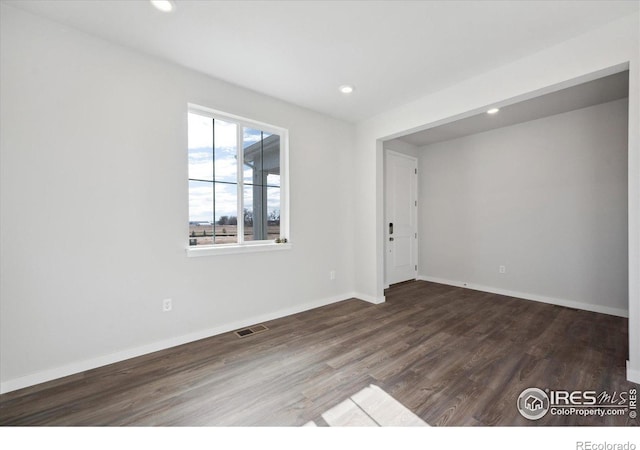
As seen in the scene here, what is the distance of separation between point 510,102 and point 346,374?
3.02 m

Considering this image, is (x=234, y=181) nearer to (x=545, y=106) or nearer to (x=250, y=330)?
(x=250, y=330)

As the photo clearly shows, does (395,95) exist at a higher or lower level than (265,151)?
higher

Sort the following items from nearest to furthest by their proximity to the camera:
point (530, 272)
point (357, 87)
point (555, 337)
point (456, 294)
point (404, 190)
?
point (555, 337) < point (357, 87) < point (530, 272) < point (456, 294) < point (404, 190)

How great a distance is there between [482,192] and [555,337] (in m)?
2.57

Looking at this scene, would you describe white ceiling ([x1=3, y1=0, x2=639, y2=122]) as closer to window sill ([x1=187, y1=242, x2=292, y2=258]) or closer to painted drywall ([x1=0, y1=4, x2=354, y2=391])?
painted drywall ([x1=0, y1=4, x2=354, y2=391])

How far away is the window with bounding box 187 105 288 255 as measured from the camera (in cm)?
291

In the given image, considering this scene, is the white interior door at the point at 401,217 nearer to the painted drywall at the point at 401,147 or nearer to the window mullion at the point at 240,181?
the painted drywall at the point at 401,147

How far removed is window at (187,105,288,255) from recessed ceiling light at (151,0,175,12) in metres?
0.94

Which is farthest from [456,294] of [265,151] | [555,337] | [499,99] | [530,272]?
[265,151]

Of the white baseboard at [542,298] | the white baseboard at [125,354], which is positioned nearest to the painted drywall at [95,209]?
the white baseboard at [125,354]

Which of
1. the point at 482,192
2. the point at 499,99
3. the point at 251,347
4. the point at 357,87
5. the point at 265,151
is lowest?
the point at 251,347

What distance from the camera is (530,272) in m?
4.18

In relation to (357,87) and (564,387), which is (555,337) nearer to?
(564,387)

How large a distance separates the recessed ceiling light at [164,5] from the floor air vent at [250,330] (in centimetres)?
288
